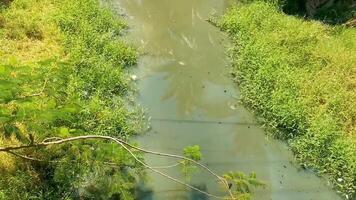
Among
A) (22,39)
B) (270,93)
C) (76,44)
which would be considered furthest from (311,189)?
(22,39)

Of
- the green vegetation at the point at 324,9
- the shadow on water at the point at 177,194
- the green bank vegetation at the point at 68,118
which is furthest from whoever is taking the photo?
the green vegetation at the point at 324,9

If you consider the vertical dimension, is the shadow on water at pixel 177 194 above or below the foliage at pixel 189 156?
below

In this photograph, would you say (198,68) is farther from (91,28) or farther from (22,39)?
(22,39)

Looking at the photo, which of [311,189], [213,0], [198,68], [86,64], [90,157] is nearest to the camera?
[90,157]

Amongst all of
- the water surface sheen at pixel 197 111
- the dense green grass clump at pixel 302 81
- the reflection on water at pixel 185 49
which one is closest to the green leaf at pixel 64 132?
the water surface sheen at pixel 197 111

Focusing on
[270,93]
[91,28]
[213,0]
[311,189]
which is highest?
[213,0]

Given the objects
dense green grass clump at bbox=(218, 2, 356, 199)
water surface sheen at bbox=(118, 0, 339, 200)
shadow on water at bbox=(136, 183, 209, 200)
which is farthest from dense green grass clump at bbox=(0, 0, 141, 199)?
dense green grass clump at bbox=(218, 2, 356, 199)

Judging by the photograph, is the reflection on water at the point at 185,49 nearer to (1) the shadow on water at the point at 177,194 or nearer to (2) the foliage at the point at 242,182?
(1) the shadow on water at the point at 177,194
